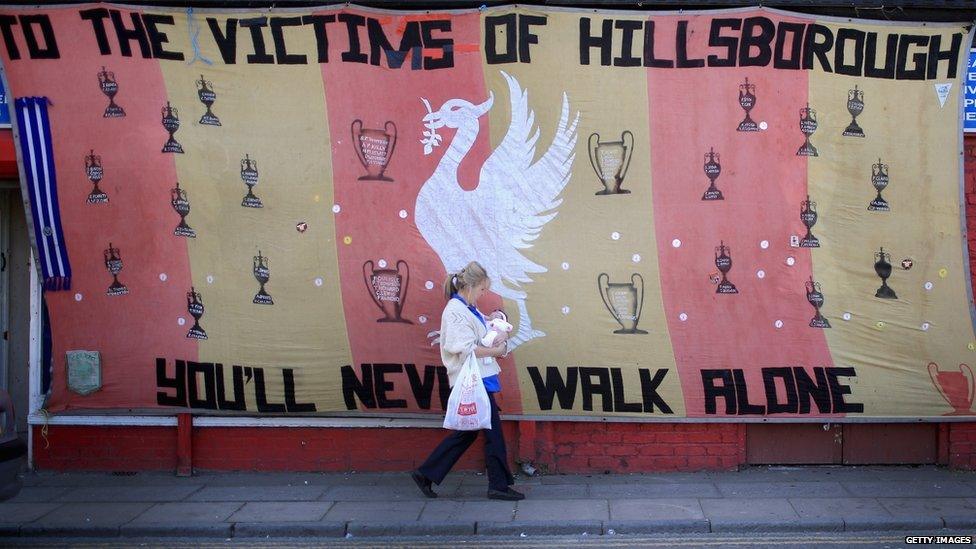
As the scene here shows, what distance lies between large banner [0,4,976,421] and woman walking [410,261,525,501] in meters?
0.67

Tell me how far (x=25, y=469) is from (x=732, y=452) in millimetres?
6465

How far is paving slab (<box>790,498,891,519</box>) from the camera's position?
688 centimetres

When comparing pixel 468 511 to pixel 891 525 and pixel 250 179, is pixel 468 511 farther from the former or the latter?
pixel 250 179

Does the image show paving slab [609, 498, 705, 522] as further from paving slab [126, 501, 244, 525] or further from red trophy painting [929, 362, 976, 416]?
paving slab [126, 501, 244, 525]

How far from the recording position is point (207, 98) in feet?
26.9

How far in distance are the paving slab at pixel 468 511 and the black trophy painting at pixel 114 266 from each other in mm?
3423

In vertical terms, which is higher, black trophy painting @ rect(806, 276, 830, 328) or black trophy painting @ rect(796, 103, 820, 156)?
black trophy painting @ rect(796, 103, 820, 156)

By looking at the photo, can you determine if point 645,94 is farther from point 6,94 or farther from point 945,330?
point 6,94

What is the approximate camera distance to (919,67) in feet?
26.0

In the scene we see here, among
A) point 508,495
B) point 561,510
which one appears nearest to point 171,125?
point 508,495

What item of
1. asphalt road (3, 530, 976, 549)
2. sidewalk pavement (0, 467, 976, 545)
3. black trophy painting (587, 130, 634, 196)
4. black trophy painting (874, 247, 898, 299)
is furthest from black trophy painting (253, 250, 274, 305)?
black trophy painting (874, 247, 898, 299)

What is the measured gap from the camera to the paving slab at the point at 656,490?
751 cm

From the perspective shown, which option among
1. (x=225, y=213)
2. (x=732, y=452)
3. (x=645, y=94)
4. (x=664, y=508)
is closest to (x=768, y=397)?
(x=732, y=452)

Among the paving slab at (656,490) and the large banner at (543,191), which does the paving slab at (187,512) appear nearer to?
the large banner at (543,191)
